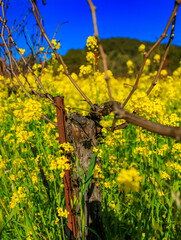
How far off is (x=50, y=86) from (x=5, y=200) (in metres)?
2.68

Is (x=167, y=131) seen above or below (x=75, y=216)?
above

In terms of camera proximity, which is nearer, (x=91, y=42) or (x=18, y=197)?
(x=18, y=197)

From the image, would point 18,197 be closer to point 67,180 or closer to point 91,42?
point 67,180

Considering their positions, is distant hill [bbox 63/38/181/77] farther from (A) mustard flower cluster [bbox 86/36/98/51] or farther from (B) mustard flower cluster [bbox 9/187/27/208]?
(B) mustard flower cluster [bbox 9/187/27/208]

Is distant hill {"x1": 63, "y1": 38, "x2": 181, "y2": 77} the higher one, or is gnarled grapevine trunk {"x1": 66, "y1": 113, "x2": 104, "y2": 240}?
distant hill {"x1": 63, "y1": 38, "x2": 181, "y2": 77}

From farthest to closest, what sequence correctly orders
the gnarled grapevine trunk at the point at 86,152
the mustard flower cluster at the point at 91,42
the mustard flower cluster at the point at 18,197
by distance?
the mustard flower cluster at the point at 91,42 < the mustard flower cluster at the point at 18,197 < the gnarled grapevine trunk at the point at 86,152

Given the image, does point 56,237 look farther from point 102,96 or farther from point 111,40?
point 111,40

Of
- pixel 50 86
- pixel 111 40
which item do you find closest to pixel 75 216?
pixel 50 86

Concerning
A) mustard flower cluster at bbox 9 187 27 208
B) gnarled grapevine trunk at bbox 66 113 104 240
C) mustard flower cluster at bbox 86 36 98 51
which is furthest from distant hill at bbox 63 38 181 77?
mustard flower cluster at bbox 9 187 27 208

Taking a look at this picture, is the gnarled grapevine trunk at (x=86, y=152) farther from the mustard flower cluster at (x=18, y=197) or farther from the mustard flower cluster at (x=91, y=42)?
the mustard flower cluster at (x=91, y=42)

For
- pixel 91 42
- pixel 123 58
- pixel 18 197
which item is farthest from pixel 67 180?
pixel 123 58

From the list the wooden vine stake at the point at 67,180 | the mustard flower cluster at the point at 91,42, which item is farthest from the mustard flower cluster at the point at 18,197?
the mustard flower cluster at the point at 91,42

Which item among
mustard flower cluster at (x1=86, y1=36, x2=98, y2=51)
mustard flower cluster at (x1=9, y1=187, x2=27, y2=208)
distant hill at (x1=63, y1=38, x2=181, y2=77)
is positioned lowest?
mustard flower cluster at (x1=9, y1=187, x2=27, y2=208)

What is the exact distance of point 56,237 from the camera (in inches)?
59.1
